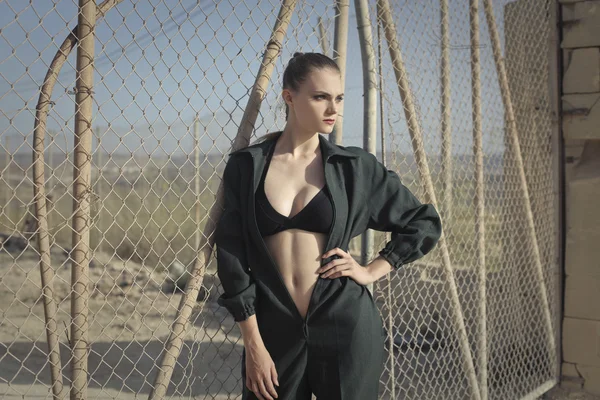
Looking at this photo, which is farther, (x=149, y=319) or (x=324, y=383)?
(x=149, y=319)

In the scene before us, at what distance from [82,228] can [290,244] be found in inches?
26.5

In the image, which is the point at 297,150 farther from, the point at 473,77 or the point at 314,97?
the point at 473,77

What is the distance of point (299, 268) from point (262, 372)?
1.17 feet

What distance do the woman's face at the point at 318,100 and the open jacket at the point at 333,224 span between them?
5.1 inches

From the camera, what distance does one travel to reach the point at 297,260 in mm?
2016

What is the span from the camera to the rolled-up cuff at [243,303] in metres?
1.94

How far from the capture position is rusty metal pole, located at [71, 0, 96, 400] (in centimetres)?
188

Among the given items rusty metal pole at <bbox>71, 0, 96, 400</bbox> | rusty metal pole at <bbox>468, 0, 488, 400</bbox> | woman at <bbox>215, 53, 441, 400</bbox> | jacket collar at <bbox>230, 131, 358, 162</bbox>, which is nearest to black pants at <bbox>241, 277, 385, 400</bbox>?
woman at <bbox>215, 53, 441, 400</bbox>

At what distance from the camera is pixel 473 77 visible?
Answer: 3703mm

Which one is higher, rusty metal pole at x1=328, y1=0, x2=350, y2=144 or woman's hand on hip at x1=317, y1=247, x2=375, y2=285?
rusty metal pole at x1=328, y1=0, x2=350, y2=144

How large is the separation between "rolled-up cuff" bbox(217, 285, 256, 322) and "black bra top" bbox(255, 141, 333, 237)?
0.20m

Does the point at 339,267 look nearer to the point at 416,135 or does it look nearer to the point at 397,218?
the point at 397,218

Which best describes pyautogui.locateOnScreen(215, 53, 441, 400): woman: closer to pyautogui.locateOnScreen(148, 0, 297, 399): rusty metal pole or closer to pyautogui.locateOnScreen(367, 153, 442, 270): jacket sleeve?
pyautogui.locateOnScreen(367, 153, 442, 270): jacket sleeve

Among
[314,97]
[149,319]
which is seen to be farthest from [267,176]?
[149,319]
